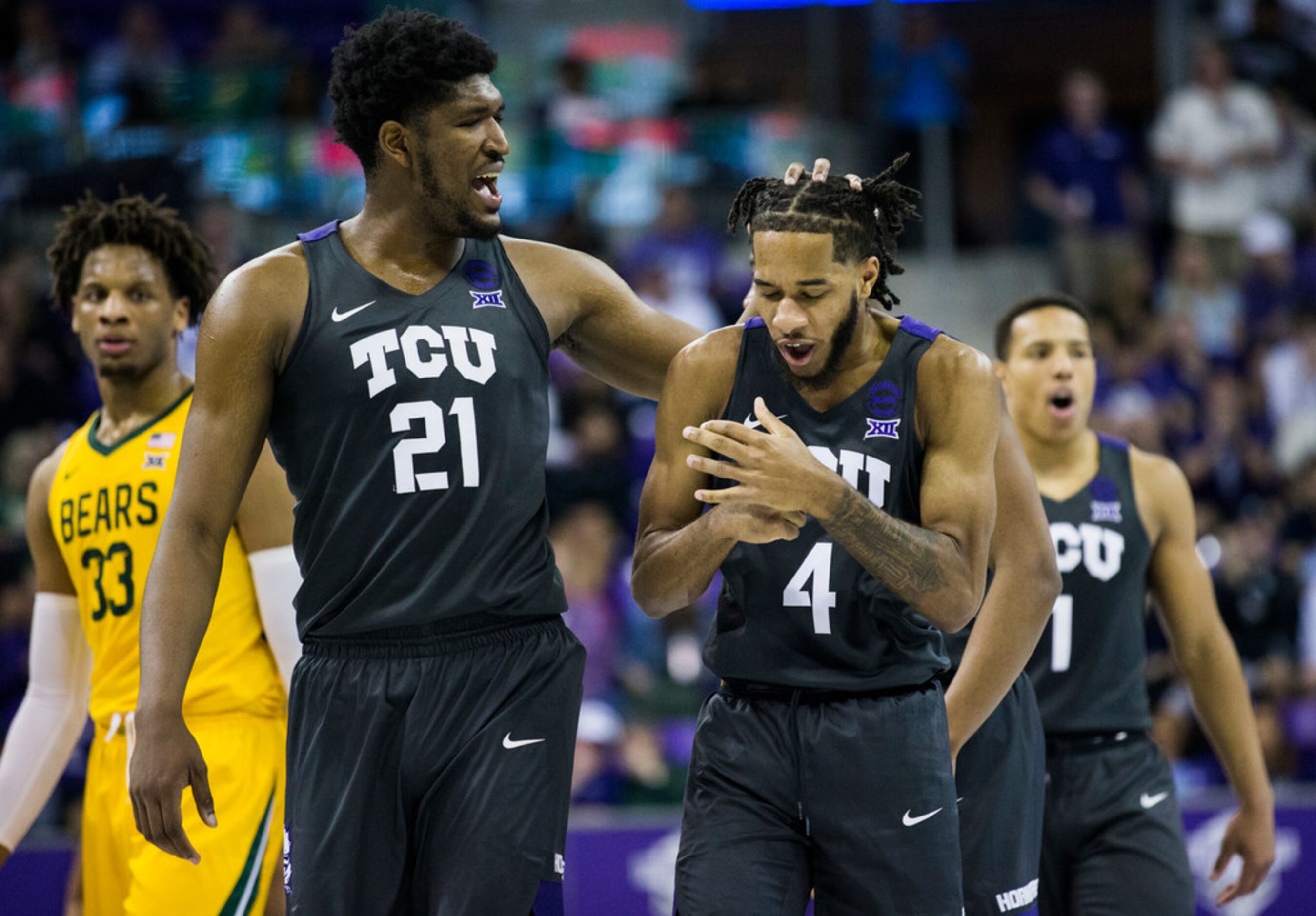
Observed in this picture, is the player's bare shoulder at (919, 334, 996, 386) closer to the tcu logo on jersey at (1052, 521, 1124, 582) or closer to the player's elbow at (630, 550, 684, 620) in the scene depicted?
the player's elbow at (630, 550, 684, 620)

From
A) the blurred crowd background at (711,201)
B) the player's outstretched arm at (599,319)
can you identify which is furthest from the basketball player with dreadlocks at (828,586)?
the blurred crowd background at (711,201)

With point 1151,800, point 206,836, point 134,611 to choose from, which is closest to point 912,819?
point 1151,800

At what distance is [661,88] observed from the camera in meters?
13.6

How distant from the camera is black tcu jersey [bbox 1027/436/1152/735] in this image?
5.00 metres

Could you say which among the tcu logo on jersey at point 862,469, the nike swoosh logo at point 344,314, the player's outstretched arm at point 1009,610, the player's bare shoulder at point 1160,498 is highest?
the nike swoosh logo at point 344,314

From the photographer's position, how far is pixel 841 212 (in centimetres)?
371

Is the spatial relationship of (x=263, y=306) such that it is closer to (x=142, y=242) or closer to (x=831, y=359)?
(x=831, y=359)

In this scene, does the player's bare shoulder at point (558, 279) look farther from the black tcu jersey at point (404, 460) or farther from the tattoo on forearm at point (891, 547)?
the tattoo on forearm at point (891, 547)

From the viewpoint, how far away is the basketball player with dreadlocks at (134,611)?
174 inches

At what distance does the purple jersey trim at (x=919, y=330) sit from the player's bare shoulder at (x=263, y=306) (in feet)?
4.66

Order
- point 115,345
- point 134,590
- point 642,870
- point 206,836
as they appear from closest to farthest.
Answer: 1. point 206,836
2. point 134,590
3. point 115,345
4. point 642,870

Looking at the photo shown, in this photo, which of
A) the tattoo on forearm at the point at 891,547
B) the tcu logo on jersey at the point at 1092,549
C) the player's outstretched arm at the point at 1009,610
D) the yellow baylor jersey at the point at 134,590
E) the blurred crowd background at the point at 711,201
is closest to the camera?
the tattoo on forearm at the point at 891,547

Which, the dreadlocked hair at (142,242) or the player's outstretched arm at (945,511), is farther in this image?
the dreadlocked hair at (142,242)

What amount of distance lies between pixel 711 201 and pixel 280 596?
28.0 feet
